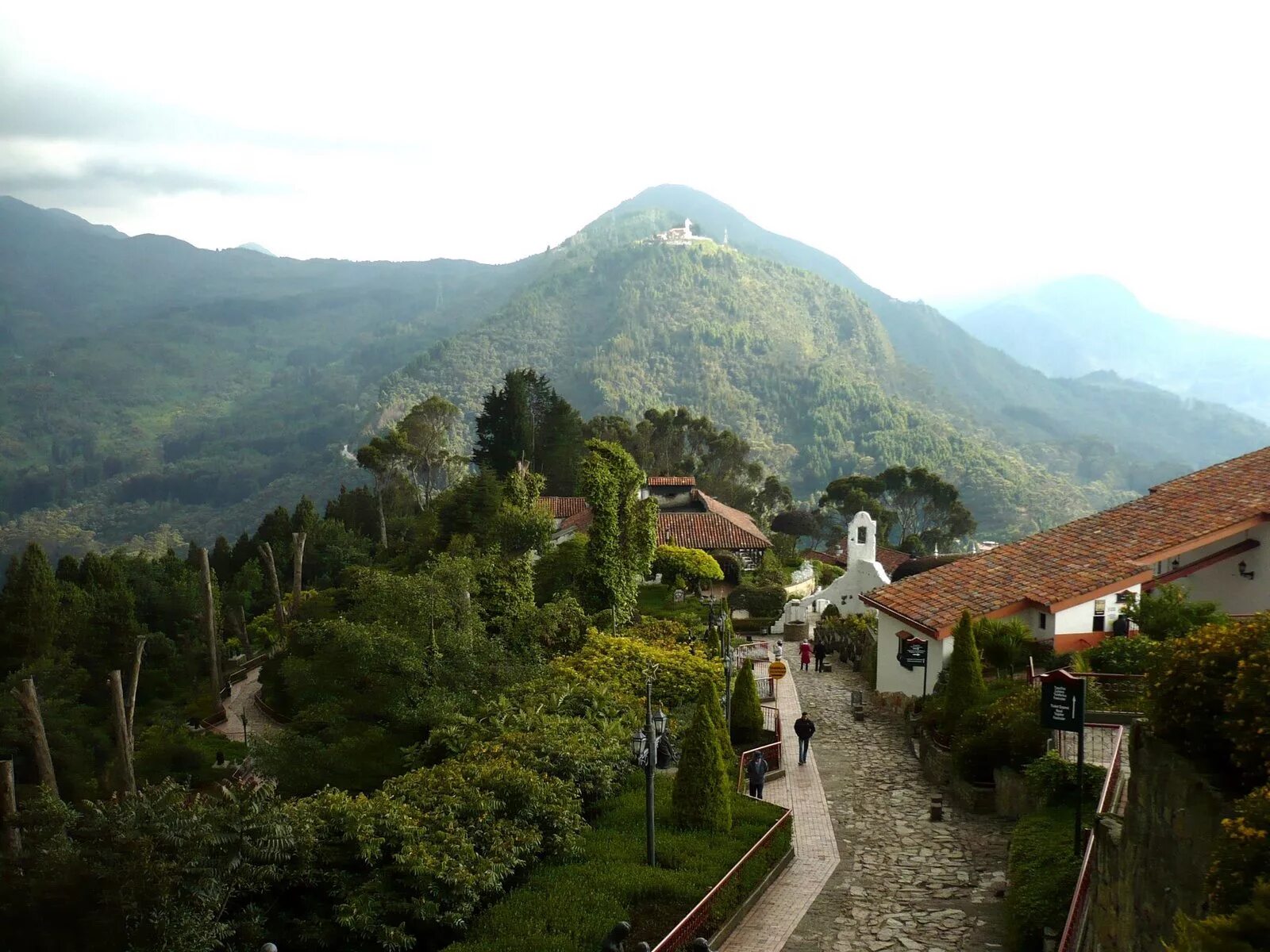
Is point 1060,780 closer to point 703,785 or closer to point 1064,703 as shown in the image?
point 1064,703

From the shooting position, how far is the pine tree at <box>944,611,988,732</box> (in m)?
17.7

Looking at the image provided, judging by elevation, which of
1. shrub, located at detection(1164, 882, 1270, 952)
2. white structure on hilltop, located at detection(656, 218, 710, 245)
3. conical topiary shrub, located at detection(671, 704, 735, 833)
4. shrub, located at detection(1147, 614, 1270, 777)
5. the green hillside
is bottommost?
conical topiary shrub, located at detection(671, 704, 735, 833)

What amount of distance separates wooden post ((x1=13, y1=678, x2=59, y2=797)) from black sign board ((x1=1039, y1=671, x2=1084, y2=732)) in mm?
21184

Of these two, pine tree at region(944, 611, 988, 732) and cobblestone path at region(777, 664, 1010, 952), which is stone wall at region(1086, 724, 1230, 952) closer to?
cobblestone path at region(777, 664, 1010, 952)

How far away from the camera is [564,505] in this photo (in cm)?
5094

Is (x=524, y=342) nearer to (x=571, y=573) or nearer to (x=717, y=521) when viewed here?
(x=717, y=521)

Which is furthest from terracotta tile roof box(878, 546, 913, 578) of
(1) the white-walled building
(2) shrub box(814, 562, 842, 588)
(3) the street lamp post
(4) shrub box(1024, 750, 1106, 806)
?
(3) the street lamp post

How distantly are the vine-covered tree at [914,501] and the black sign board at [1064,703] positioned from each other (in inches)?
2645

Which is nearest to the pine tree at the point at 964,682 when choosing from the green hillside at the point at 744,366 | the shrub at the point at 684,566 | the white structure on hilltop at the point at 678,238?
the shrub at the point at 684,566

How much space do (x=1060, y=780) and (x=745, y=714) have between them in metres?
8.35

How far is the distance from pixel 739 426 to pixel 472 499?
9887 centimetres

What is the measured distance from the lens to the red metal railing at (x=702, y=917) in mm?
10711

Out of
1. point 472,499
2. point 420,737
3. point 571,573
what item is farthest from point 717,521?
point 420,737

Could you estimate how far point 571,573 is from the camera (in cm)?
3203
